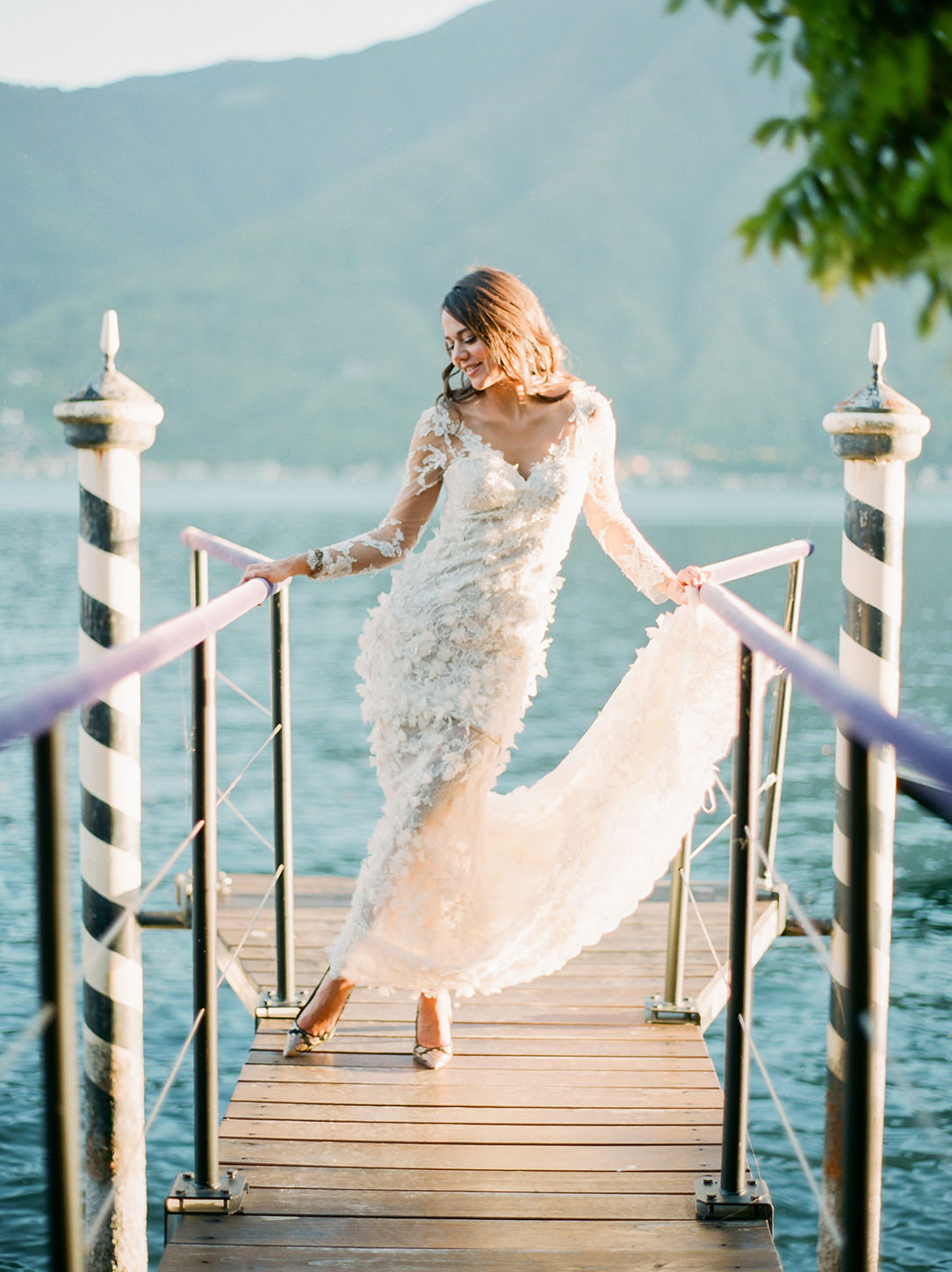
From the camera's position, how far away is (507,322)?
313cm

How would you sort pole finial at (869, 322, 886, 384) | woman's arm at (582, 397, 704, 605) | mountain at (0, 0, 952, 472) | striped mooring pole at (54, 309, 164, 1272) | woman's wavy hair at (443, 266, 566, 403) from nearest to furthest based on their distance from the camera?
woman's wavy hair at (443, 266, 566, 403), woman's arm at (582, 397, 704, 605), striped mooring pole at (54, 309, 164, 1272), pole finial at (869, 322, 886, 384), mountain at (0, 0, 952, 472)

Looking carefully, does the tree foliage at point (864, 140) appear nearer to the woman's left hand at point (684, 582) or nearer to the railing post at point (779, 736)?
the woman's left hand at point (684, 582)

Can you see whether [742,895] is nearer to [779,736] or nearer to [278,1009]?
[278,1009]

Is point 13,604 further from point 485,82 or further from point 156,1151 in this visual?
point 485,82

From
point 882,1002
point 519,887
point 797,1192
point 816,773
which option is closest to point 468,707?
point 519,887

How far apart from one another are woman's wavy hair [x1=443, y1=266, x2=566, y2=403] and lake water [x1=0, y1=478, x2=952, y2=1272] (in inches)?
47.9

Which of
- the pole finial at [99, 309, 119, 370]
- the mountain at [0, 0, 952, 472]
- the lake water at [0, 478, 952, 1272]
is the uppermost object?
the mountain at [0, 0, 952, 472]

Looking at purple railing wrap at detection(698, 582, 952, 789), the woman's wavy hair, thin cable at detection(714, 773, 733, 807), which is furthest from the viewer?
the woman's wavy hair

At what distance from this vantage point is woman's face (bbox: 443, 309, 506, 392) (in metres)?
3.14

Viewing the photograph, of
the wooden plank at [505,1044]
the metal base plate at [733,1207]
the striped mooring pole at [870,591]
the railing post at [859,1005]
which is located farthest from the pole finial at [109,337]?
the railing post at [859,1005]

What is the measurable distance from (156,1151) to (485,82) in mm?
193458

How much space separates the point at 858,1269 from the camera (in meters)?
1.71

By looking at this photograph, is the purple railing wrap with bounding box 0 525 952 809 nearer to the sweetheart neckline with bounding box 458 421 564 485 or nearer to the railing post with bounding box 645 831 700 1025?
the sweetheart neckline with bounding box 458 421 564 485

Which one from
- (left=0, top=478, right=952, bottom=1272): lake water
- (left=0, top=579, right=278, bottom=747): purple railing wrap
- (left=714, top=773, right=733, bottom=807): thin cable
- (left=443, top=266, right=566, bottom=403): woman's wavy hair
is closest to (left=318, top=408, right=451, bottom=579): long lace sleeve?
(left=443, top=266, right=566, bottom=403): woman's wavy hair
